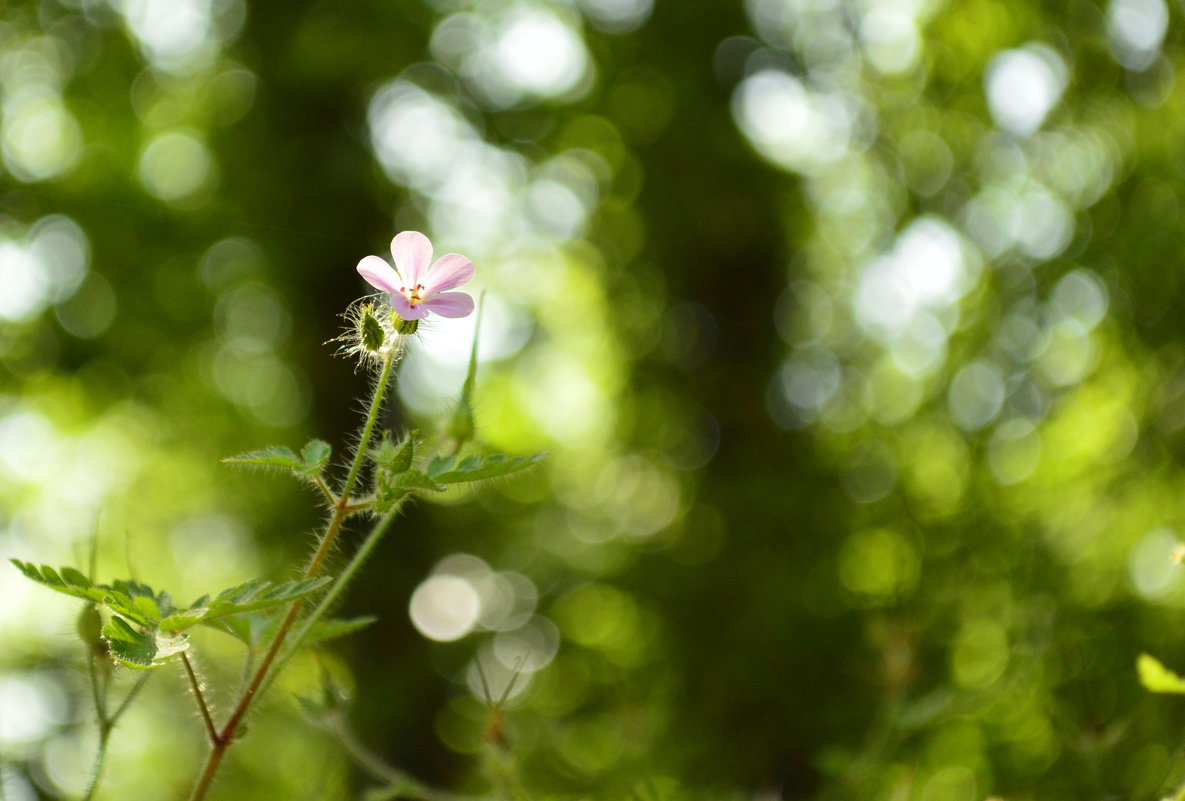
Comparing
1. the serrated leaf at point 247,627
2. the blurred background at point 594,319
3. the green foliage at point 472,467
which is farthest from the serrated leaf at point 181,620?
the blurred background at point 594,319

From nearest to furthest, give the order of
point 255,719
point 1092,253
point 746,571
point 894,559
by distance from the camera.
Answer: point 255,719 → point 1092,253 → point 894,559 → point 746,571

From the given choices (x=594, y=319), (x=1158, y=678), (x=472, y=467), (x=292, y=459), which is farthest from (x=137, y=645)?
(x=594, y=319)

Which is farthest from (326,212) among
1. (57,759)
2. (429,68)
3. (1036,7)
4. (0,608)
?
(1036,7)

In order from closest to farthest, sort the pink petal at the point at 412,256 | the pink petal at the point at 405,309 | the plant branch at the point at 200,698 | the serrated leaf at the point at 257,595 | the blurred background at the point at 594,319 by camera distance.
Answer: the serrated leaf at the point at 257,595 < the plant branch at the point at 200,698 < the pink petal at the point at 405,309 < the pink petal at the point at 412,256 < the blurred background at the point at 594,319

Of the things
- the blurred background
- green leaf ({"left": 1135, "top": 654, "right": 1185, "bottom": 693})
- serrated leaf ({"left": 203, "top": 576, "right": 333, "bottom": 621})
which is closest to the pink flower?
serrated leaf ({"left": 203, "top": 576, "right": 333, "bottom": 621})

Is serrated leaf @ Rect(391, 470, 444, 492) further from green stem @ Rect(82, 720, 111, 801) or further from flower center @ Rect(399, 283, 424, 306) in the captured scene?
green stem @ Rect(82, 720, 111, 801)

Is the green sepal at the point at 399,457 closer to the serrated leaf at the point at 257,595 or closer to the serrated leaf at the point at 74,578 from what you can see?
the serrated leaf at the point at 257,595

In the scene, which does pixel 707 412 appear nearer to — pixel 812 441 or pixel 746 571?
pixel 812 441

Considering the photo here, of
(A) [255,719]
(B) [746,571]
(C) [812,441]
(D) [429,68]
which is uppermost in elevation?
(A) [255,719]
